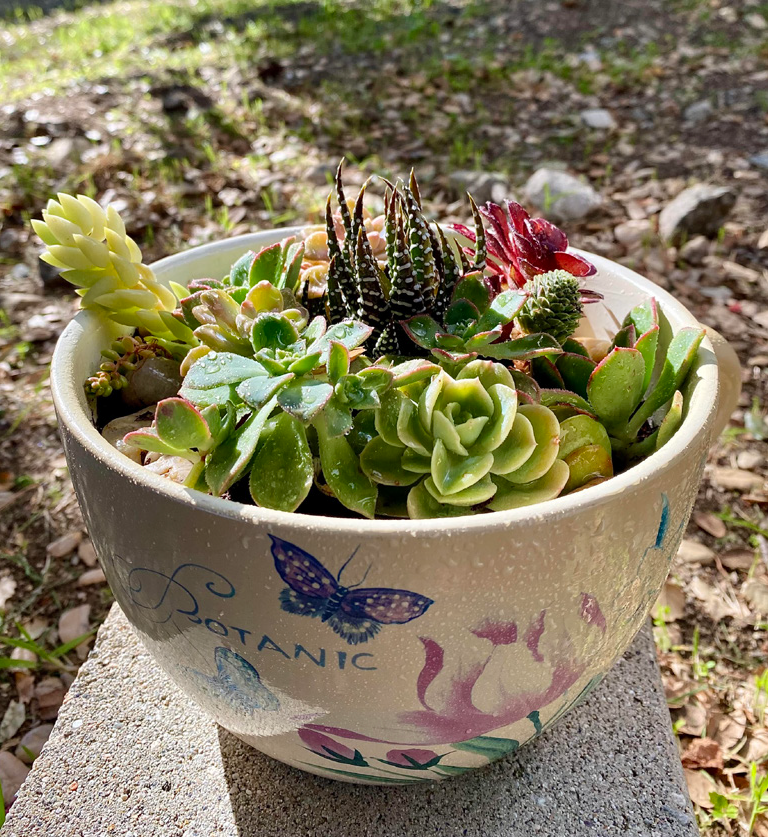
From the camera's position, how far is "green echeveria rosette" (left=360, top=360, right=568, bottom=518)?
0.63 meters

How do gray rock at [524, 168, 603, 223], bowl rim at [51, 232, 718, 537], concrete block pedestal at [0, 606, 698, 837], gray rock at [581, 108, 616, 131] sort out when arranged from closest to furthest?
bowl rim at [51, 232, 718, 537] → concrete block pedestal at [0, 606, 698, 837] → gray rock at [524, 168, 603, 223] → gray rock at [581, 108, 616, 131]

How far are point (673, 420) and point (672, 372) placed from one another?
3.0 inches

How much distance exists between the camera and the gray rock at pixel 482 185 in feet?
7.63

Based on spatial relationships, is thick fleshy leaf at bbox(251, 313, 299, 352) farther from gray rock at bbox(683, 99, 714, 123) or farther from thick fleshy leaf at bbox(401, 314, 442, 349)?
gray rock at bbox(683, 99, 714, 123)

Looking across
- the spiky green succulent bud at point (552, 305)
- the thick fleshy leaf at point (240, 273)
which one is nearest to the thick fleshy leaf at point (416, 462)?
the spiky green succulent bud at point (552, 305)

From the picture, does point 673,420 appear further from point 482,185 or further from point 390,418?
point 482,185

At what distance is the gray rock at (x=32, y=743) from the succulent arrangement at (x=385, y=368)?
0.71 m

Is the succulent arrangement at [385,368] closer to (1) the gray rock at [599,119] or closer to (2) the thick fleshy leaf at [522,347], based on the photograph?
(2) the thick fleshy leaf at [522,347]

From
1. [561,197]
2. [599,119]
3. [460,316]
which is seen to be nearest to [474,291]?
[460,316]

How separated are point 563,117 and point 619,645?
251cm

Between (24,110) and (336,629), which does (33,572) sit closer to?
(336,629)

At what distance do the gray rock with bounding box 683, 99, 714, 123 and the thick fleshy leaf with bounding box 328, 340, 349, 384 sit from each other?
259 cm

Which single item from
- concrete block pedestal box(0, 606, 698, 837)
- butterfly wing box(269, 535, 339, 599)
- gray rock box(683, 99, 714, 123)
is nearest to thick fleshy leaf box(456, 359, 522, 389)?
butterfly wing box(269, 535, 339, 599)

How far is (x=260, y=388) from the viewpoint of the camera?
0.65 metres
